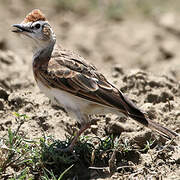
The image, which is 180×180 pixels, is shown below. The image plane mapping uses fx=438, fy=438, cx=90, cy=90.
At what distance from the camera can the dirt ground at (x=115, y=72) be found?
568 cm

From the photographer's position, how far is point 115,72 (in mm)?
7270

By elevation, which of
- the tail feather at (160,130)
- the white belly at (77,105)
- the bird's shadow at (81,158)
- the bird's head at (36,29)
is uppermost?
the bird's head at (36,29)

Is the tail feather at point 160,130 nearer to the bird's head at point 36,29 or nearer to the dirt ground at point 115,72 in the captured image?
the dirt ground at point 115,72

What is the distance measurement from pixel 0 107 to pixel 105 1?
681 cm

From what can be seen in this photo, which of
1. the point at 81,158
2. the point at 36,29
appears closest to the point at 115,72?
the point at 36,29

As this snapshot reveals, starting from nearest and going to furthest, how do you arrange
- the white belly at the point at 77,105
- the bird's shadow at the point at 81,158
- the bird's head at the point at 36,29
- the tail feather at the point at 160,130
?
the bird's shadow at the point at 81,158 < the tail feather at the point at 160,130 < the white belly at the point at 77,105 < the bird's head at the point at 36,29

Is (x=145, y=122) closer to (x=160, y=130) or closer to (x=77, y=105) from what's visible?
(x=160, y=130)

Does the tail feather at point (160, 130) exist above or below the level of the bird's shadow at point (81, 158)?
above

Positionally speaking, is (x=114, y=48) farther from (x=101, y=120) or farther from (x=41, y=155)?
(x=41, y=155)

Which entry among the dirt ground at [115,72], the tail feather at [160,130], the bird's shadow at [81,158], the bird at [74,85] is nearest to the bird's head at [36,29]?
the bird at [74,85]

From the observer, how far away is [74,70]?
546 centimetres

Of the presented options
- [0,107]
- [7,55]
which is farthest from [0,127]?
[7,55]

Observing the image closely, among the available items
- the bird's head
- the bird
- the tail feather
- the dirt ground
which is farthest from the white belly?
the bird's head

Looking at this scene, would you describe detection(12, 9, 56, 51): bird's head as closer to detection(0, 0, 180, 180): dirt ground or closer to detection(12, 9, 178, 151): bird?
detection(12, 9, 178, 151): bird
